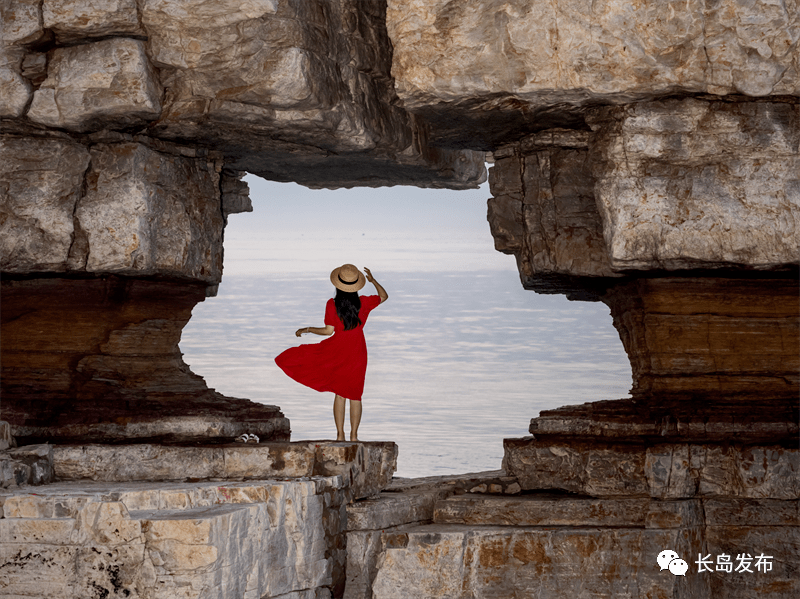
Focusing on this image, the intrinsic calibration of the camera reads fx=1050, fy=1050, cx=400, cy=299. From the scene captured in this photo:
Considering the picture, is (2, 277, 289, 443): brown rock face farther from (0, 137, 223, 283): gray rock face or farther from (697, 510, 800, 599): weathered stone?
(697, 510, 800, 599): weathered stone

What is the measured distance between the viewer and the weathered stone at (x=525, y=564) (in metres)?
7.64

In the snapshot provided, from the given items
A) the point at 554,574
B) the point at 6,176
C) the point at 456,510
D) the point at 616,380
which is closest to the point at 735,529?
the point at 554,574

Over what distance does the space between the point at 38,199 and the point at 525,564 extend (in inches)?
195

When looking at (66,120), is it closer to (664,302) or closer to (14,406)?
(14,406)

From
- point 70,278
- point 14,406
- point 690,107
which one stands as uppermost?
point 690,107

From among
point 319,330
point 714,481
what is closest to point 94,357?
point 319,330

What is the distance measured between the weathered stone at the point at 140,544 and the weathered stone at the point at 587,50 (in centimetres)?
360

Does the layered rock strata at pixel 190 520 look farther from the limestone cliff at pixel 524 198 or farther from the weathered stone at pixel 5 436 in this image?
the limestone cliff at pixel 524 198

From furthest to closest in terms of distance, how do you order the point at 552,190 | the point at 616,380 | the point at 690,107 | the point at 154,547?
the point at 616,380, the point at 552,190, the point at 690,107, the point at 154,547

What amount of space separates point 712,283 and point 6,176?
5.95 m

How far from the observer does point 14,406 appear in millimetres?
8914

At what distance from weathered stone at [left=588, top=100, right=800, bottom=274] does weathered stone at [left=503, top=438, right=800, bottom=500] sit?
146cm

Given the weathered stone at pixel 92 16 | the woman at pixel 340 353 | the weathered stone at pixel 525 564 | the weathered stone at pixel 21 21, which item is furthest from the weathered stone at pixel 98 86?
the weathered stone at pixel 525 564

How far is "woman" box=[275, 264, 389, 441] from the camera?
892cm
